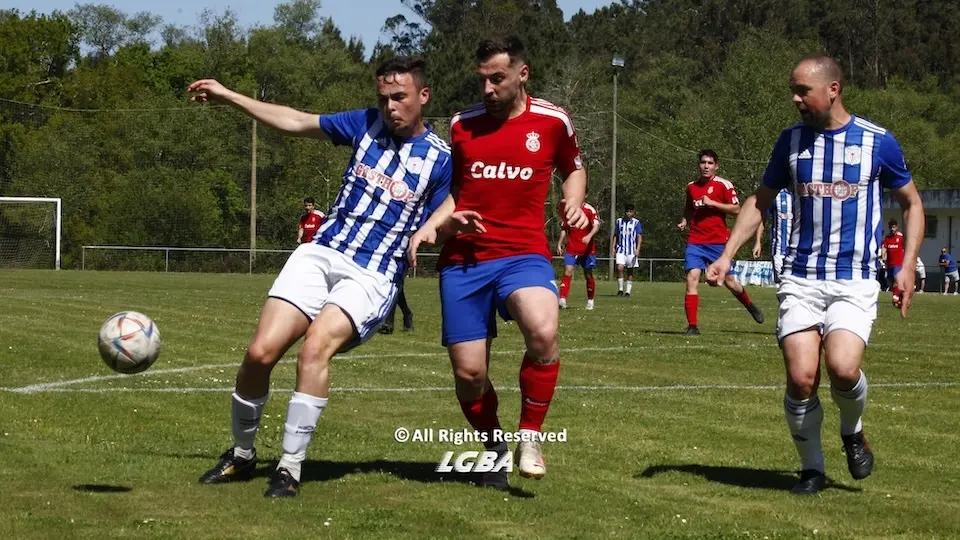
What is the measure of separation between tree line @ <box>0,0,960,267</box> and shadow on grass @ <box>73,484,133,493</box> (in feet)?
165

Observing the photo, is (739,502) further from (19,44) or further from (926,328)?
(19,44)

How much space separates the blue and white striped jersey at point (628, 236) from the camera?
112 feet

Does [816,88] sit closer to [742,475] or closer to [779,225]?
[742,475]

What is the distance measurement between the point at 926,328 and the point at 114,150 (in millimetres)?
49475

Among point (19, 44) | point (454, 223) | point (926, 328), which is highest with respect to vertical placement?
point (19, 44)

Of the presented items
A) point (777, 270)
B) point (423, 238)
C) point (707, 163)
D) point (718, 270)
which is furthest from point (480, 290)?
point (707, 163)

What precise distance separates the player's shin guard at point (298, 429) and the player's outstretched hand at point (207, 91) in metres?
1.60

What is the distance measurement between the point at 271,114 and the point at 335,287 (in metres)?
0.97

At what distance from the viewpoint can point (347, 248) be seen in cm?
703

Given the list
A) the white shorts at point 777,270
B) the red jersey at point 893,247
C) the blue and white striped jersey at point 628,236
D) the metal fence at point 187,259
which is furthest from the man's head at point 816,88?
the metal fence at point 187,259

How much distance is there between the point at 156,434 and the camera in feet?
27.7

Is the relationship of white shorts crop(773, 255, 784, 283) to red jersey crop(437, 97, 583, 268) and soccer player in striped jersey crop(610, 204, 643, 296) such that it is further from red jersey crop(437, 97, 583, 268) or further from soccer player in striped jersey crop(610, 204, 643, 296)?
soccer player in striped jersey crop(610, 204, 643, 296)

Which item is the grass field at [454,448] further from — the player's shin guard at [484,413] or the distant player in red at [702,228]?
the distant player in red at [702,228]

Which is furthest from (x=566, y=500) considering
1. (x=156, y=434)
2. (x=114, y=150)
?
(x=114, y=150)
